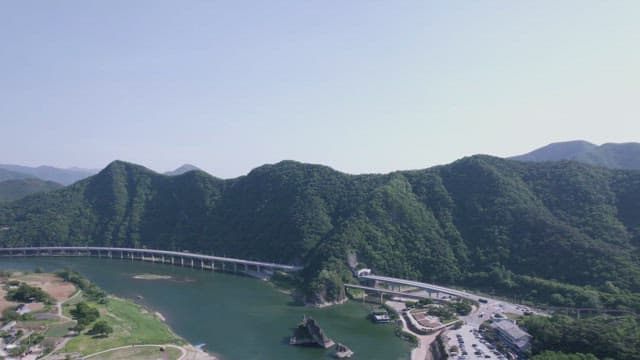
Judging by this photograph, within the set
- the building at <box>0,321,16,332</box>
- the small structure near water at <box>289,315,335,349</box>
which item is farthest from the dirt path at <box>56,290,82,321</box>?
the small structure near water at <box>289,315,335,349</box>

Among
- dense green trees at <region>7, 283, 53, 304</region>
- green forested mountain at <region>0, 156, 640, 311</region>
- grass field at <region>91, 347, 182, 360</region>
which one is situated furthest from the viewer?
green forested mountain at <region>0, 156, 640, 311</region>

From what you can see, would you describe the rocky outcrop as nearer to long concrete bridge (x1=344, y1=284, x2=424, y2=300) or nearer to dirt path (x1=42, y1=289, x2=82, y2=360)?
long concrete bridge (x1=344, y1=284, x2=424, y2=300)

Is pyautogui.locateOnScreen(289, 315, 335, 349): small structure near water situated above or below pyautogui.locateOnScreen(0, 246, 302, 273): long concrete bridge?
below

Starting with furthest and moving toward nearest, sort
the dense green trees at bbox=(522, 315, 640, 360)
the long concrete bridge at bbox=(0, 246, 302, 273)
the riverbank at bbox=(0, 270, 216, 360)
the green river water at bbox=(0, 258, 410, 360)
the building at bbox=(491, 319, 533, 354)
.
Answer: the long concrete bridge at bbox=(0, 246, 302, 273)
the green river water at bbox=(0, 258, 410, 360)
the riverbank at bbox=(0, 270, 216, 360)
the building at bbox=(491, 319, 533, 354)
the dense green trees at bbox=(522, 315, 640, 360)

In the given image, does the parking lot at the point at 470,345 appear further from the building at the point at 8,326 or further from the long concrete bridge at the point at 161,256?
the building at the point at 8,326

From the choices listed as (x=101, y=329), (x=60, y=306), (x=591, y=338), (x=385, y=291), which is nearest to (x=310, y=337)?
(x=101, y=329)

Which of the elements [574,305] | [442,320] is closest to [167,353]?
[442,320]

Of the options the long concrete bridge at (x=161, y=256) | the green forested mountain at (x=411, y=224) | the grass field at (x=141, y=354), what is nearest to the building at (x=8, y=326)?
the grass field at (x=141, y=354)
